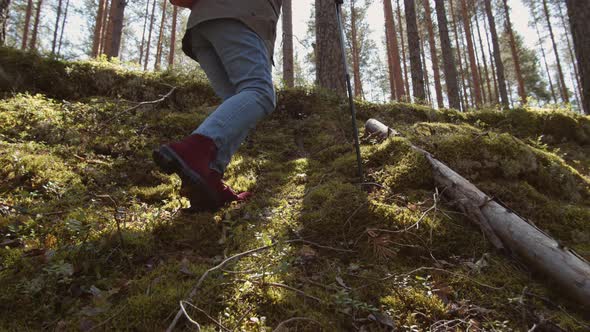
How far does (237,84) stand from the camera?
229 cm

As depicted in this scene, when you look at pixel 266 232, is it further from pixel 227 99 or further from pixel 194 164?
pixel 227 99

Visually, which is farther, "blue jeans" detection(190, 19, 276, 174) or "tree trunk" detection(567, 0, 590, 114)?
"tree trunk" detection(567, 0, 590, 114)

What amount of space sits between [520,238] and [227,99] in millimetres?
2078

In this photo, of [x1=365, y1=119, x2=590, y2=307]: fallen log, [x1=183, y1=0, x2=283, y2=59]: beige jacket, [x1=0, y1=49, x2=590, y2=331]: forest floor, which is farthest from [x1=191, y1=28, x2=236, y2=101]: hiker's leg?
[x1=365, y1=119, x2=590, y2=307]: fallen log

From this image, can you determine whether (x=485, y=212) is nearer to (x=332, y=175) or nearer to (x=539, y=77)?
(x=332, y=175)

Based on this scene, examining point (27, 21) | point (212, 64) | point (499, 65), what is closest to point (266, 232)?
point (212, 64)

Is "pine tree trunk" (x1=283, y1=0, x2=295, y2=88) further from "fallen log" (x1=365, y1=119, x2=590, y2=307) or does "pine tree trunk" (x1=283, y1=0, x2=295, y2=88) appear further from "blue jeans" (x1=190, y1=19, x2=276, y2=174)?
"fallen log" (x1=365, y1=119, x2=590, y2=307)

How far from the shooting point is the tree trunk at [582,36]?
20.0 ft

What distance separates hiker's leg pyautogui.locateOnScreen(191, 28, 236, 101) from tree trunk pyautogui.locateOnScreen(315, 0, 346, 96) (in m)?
3.78

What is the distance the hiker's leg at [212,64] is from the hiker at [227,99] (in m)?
0.05

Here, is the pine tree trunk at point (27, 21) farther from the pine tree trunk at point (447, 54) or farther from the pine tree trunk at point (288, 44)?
the pine tree trunk at point (447, 54)

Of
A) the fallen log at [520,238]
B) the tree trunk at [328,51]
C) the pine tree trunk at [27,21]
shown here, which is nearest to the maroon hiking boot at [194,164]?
the fallen log at [520,238]

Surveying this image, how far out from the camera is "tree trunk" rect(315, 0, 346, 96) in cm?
617

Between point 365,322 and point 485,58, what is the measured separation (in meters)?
28.0
